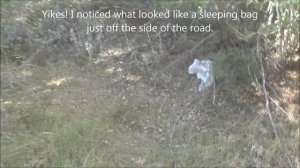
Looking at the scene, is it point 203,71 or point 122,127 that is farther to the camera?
point 203,71

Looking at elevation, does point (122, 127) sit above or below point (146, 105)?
below

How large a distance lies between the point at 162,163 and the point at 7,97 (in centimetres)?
101

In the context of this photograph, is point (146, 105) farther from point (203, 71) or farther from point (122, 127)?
point (203, 71)

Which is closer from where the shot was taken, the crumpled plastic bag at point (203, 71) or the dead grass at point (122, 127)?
the dead grass at point (122, 127)

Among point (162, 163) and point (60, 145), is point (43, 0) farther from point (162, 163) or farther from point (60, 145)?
point (162, 163)

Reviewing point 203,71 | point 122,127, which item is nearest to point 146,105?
point 122,127

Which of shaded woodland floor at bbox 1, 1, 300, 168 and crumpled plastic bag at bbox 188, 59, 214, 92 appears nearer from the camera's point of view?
shaded woodland floor at bbox 1, 1, 300, 168

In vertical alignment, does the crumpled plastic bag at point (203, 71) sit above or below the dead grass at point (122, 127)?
above

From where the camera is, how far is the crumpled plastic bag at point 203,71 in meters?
3.33

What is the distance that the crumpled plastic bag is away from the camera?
10.9 feet

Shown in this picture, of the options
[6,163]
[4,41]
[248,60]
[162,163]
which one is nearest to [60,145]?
[6,163]

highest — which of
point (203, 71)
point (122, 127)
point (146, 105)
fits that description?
point (203, 71)

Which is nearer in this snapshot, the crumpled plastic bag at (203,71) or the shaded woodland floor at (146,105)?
the shaded woodland floor at (146,105)

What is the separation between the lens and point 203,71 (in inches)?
132
